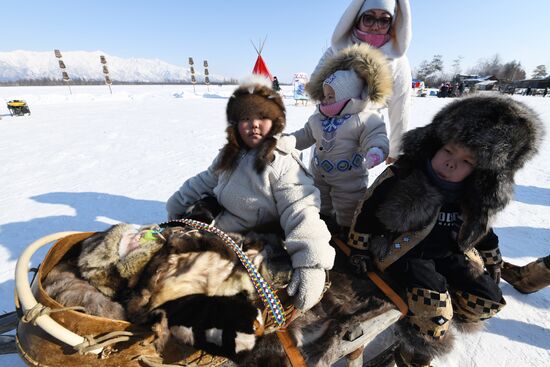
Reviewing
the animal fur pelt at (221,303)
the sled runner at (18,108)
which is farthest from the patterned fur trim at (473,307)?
the sled runner at (18,108)

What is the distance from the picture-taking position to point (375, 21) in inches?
81.0

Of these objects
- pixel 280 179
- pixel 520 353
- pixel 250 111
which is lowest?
pixel 520 353

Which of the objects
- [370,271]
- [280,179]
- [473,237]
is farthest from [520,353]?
[280,179]

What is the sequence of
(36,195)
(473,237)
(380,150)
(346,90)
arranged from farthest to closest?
(36,195) → (346,90) → (380,150) → (473,237)

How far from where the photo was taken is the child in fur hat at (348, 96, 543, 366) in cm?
122

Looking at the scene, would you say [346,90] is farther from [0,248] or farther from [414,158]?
[0,248]

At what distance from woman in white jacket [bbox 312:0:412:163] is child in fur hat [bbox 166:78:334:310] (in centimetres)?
83

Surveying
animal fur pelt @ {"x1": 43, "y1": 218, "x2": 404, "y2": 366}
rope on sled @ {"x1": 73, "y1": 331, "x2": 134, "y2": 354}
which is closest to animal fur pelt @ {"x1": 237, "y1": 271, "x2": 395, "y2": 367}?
animal fur pelt @ {"x1": 43, "y1": 218, "x2": 404, "y2": 366}

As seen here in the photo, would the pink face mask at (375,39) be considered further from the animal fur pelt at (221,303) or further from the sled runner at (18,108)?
the sled runner at (18,108)

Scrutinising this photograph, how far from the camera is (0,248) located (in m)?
2.48

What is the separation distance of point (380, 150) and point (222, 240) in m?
1.07

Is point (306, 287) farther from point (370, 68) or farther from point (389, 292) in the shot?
point (370, 68)

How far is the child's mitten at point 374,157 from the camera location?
1.59 meters

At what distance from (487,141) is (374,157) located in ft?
1.75
